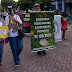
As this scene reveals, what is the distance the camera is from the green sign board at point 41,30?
19.3 ft

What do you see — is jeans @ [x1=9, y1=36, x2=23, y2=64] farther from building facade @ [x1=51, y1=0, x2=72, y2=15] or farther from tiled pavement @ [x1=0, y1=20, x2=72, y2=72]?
building facade @ [x1=51, y1=0, x2=72, y2=15]

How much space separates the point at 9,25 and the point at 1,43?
1.74ft

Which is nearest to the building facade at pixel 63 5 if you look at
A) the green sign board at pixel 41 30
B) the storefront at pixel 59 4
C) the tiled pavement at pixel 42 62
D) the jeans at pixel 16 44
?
the storefront at pixel 59 4

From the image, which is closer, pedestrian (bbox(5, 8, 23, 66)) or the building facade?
pedestrian (bbox(5, 8, 23, 66))

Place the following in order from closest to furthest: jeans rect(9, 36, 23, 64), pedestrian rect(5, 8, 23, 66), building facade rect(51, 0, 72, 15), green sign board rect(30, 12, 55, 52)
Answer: pedestrian rect(5, 8, 23, 66) < jeans rect(9, 36, 23, 64) < green sign board rect(30, 12, 55, 52) < building facade rect(51, 0, 72, 15)

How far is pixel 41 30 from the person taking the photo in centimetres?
600

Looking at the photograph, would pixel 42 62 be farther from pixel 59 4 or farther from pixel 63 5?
pixel 59 4

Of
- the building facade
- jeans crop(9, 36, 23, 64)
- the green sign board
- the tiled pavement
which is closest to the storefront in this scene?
the building facade

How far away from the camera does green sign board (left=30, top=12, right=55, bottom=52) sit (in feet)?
19.3

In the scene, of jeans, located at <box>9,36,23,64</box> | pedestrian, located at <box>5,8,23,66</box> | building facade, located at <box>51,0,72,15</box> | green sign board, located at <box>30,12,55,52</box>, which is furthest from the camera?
building facade, located at <box>51,0,72,15</box>

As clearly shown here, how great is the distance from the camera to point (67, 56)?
6.14m

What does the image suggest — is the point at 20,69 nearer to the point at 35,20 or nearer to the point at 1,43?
the point at 1,43

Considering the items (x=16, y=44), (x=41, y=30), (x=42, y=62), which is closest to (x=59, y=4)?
(x=41, y=30)

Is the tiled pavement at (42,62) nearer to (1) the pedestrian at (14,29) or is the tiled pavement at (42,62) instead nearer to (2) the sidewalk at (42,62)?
(2) the sidewalk at (42,62)
